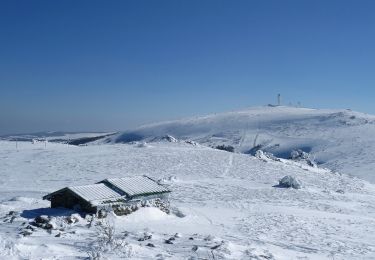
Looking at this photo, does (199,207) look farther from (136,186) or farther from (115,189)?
(115,189)

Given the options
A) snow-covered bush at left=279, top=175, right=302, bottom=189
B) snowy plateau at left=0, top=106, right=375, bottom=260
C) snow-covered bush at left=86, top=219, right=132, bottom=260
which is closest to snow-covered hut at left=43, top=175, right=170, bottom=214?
snowy plateau at left=0, top=106, right=375, bottom=260

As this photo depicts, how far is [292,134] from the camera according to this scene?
4031 inches

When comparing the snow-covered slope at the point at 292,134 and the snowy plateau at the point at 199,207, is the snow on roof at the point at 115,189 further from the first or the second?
the snow-covered slope at the point at 292,134

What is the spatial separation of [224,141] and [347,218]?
7733 centimetres

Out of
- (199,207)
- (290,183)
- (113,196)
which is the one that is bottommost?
(290,183)

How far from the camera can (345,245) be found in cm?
2011

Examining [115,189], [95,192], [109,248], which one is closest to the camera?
[109,248]

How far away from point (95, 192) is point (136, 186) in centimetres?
257

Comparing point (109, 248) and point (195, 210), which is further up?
point (109, 248)

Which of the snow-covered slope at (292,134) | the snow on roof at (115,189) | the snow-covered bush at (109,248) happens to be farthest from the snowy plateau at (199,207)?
the snow on roof at (115,189)

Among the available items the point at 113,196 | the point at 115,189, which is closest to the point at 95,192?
the point at 113,196

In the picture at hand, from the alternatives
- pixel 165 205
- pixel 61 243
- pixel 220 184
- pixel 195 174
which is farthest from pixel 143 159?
pixel 61 243

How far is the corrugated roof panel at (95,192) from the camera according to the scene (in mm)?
22000

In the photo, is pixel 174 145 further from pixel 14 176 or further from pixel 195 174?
pixel 14 176
